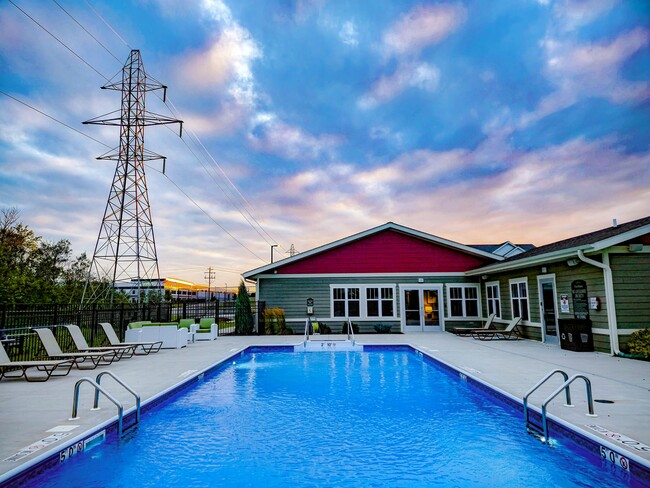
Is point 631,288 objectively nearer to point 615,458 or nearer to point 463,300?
point 615,458

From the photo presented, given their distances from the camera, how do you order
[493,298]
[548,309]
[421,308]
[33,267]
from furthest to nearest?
[33,267] < [421,308] < [493,298] < [548,309]

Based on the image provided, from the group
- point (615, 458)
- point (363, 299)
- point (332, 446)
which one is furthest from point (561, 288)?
point (332, 446)

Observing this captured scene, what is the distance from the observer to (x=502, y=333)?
14000 millimetres

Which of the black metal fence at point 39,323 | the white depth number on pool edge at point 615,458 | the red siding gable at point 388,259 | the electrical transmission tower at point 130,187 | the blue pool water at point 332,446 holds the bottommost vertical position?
the blue pool water at point 332,446

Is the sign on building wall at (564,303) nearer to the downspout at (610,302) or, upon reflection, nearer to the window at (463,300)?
the downspout at (610,302)

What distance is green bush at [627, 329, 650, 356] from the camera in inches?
363

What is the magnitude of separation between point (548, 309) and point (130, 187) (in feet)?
66.0

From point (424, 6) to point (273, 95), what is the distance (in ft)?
22.7

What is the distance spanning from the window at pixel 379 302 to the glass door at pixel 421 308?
0.64 metres

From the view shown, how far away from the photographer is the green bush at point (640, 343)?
9.22 m

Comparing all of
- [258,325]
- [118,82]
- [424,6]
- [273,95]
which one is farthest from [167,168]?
[424,6]

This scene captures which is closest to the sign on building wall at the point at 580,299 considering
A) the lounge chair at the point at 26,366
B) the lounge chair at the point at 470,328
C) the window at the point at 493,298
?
the lounge chair at the point at 470,328

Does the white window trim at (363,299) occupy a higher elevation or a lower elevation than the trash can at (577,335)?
higher

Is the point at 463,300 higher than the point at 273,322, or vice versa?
the point at 463,300
